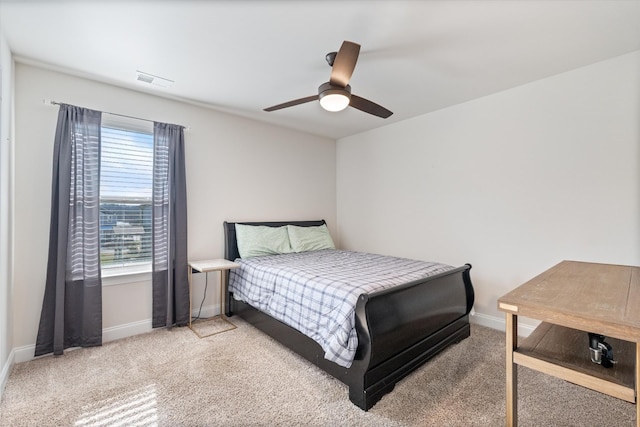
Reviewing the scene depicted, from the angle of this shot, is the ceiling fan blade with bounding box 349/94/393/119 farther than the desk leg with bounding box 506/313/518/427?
Yes

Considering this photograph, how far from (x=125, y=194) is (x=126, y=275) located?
82cm

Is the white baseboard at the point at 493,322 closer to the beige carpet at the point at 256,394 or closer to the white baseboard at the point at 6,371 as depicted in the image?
the beige carpet at the point at 256,394

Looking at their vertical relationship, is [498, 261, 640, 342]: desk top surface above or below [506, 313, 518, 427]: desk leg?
above

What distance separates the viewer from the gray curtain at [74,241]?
2459 millimetres

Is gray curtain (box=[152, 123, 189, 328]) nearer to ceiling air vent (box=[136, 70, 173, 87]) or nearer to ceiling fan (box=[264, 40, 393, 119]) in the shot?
ceiling air vent (box=[136, 70, 173, 87])

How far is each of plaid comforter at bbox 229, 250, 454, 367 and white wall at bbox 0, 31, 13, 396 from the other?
1797 mm

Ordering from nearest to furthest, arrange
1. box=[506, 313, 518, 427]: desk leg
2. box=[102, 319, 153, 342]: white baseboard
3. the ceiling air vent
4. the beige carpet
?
box=[506, 313, 518, 427]: desk leg → the beige carpet → the ceiling air vent → box=[102, 319, 153, 342]: white baseboard

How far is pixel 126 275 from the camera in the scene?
2.90 meters

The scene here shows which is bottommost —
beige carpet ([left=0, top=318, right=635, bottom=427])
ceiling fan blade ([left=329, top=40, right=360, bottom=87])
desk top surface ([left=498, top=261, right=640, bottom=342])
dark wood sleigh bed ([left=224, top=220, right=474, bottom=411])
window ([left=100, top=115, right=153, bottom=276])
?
beige carpet ([left=0, top=318, right=635, bottom=427])

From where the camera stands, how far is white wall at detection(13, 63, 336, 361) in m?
2.44

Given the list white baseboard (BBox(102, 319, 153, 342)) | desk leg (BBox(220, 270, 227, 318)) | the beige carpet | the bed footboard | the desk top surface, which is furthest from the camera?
desk leg (BBox(220, 270, 227, 318))

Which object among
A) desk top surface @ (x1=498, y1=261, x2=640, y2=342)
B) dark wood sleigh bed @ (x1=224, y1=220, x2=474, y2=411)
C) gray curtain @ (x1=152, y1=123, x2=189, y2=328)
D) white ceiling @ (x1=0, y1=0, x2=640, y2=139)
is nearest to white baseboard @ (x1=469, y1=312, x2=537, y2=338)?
dark wood sleigh bed @ (x1=224, y1=220, x2=474, y2=411)

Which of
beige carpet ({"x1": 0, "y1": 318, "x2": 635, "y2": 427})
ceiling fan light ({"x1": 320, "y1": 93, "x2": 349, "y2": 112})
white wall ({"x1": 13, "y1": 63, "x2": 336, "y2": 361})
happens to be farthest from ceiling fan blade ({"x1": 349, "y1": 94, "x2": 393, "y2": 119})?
beige carpet ({"x1": 0, "y1": 318, "x2": 635, "y2": 427})

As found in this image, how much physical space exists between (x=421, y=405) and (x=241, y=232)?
2.56 meters
